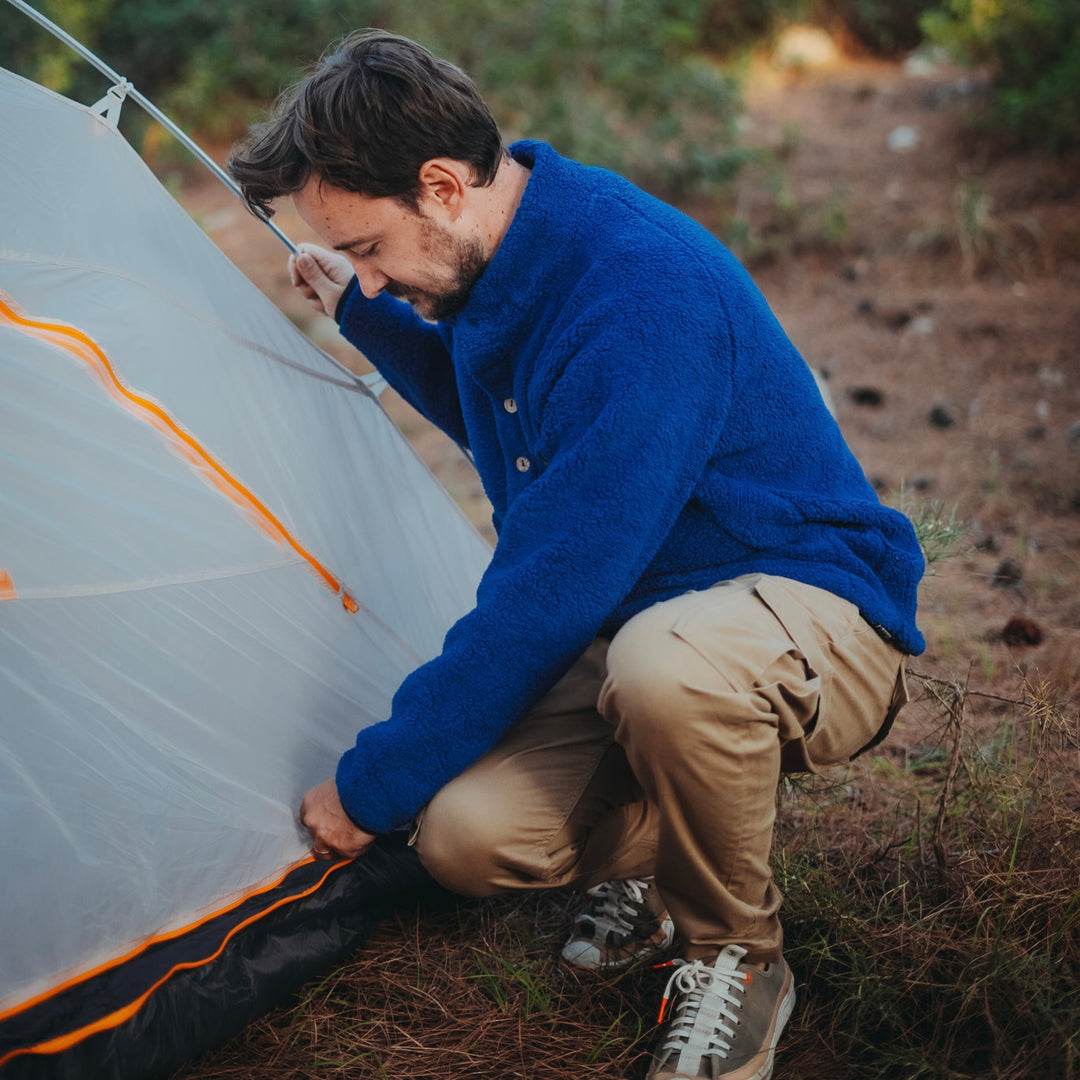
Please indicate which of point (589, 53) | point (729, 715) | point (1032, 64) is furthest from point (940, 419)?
point (589, 53)

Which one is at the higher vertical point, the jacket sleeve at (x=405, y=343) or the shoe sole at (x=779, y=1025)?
the jacket sleeve at (x=405, y=343)

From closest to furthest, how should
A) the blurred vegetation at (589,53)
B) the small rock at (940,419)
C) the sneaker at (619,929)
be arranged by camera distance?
the sneaker at (619,929) → the small rock at (940,419) → the blurred vegetation at (589,53)

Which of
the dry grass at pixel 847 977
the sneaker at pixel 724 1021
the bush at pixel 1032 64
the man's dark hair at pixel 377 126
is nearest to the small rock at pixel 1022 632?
the dry grass at pixel 847 977

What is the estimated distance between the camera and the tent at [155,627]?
4.69ft

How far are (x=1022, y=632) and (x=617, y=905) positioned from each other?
1356 mm

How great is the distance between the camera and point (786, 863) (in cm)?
179

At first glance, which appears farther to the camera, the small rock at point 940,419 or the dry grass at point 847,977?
the small rock at point 940,419

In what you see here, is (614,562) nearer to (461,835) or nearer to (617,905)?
(461,835)

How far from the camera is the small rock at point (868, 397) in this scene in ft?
13.7

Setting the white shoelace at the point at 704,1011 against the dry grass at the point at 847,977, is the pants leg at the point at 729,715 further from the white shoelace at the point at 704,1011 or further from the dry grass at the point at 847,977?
the dry grass at the point at 847,977

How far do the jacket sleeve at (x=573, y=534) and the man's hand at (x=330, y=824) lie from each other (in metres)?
0.08

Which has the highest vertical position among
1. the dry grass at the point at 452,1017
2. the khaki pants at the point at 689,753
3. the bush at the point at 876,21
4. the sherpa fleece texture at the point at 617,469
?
the bush at the point at 876,21

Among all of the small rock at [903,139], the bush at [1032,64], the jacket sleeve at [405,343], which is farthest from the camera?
the small rock at [903,139]

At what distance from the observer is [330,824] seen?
5.39 feet
